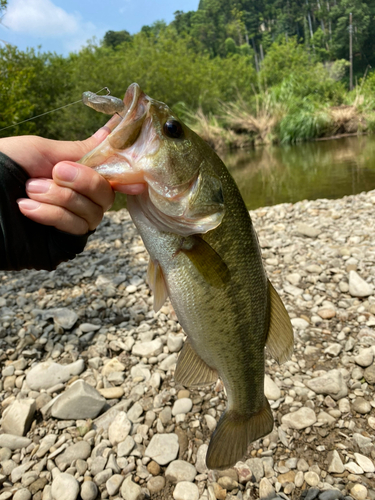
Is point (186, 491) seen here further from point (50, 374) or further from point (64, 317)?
point (64, 317)

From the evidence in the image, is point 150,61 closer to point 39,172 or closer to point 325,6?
point 39,172

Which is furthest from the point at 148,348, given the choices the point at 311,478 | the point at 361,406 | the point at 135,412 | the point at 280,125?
the point at 280,125

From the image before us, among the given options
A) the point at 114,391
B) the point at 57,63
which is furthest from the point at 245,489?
the point at 57,63

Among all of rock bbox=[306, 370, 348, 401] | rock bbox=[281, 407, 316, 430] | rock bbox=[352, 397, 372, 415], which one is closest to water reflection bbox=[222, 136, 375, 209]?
rock bbox=[306, 370, 348, 401]

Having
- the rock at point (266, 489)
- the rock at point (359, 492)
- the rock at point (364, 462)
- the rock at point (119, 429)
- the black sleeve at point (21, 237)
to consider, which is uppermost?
the black sleeve at point (21, 237)

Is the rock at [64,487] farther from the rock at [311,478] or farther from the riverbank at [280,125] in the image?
the riverbank at [280,125]

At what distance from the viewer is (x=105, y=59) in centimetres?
2850

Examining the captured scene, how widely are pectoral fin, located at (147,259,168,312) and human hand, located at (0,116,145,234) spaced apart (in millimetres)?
338

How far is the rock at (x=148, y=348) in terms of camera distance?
3.50m

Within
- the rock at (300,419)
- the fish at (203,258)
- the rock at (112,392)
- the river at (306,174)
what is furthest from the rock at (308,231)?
the fish at (203,258)

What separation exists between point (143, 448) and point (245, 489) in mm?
778

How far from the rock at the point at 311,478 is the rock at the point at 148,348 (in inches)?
66.3

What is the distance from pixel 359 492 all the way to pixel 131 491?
4.63 ft

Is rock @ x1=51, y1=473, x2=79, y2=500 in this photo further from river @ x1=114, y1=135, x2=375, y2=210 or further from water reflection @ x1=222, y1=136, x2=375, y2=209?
water reflection @ x1=222, y1=136, x2=375, y2=209
